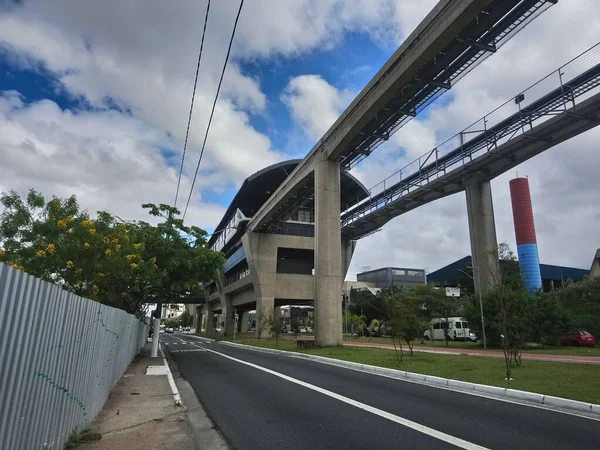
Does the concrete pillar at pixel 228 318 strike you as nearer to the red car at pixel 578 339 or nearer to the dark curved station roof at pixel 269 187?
the dark curved station roof at pixel 269 187

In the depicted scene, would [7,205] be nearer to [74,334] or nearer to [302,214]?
[74,334]

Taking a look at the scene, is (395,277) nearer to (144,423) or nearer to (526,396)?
(526,396)

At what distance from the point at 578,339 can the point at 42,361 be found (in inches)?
1319

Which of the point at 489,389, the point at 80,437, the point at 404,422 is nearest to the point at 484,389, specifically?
the point at 489,389

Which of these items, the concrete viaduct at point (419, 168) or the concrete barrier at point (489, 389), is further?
the concrete viaduct at point (419, 168)

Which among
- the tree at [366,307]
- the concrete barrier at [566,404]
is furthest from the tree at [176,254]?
the tree at [366,307]

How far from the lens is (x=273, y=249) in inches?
2158

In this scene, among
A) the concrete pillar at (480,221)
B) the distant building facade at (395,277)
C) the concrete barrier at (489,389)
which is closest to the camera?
the concrete barrier at (489,389)

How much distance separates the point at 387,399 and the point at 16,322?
Answer: 7902mm

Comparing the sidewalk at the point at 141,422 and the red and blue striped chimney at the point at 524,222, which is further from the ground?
the red and blue striped chimney at the point at 524,222

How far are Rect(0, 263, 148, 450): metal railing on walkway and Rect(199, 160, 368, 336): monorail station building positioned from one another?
43446mm

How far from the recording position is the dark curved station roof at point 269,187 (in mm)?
55031

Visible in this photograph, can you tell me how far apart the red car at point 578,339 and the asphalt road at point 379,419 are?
2357 centimetres

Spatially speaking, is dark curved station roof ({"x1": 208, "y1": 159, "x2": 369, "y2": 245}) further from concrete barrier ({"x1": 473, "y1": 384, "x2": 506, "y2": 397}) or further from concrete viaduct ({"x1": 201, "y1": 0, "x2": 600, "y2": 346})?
concrete barrier ({"x1": 473, "y1": 384, "x2": 506, "y2": 397})
